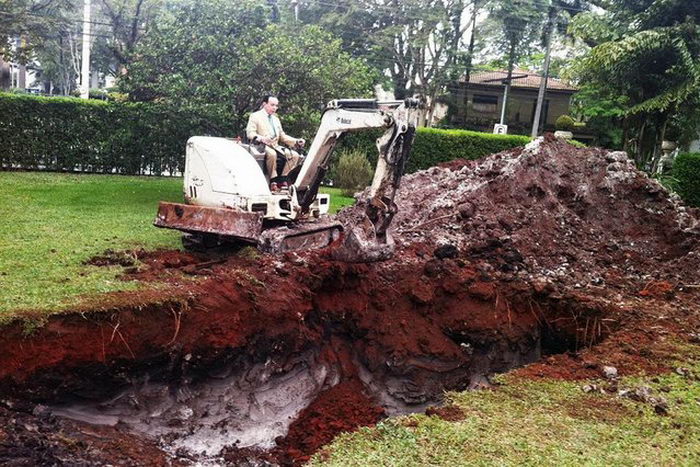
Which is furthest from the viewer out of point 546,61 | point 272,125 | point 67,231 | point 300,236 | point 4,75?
point 546,61

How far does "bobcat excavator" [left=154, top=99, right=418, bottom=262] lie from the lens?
816cm

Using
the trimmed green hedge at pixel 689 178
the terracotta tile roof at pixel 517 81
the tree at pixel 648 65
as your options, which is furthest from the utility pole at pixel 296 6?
the trimmed green hedge at pixel 689 178

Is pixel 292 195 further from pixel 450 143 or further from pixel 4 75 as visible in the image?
pixel 4 75

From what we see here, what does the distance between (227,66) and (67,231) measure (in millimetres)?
5411

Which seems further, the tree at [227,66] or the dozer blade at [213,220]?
the tree at [227,66]

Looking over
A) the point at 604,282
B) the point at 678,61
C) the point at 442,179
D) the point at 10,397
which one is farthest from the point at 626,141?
the point at 10,397

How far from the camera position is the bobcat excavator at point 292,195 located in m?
8.16

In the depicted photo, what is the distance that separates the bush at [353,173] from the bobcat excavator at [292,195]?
8.81 metres

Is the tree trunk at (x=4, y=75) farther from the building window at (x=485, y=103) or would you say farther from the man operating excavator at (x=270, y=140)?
the building window at (x=485, y=103)

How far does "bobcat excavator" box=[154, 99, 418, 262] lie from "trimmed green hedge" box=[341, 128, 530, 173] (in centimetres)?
1088

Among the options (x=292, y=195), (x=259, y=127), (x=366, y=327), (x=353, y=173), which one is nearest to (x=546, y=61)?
(x=353, y=173)

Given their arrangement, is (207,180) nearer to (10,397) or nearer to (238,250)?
(238,250)

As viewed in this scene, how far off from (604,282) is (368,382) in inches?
150

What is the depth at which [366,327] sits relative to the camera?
7.94 metres
